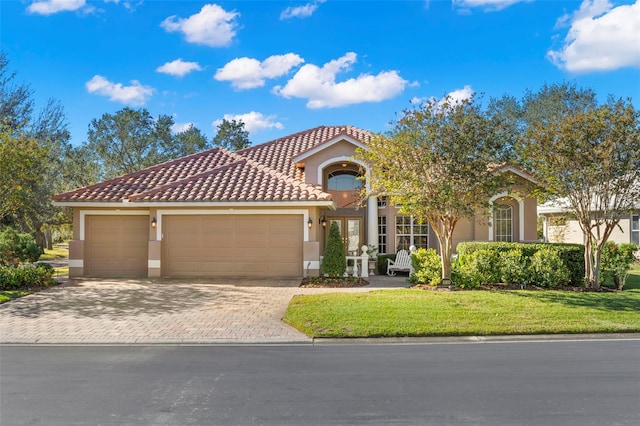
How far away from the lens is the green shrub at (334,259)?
16109 millimetres

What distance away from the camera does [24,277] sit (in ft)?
46.7

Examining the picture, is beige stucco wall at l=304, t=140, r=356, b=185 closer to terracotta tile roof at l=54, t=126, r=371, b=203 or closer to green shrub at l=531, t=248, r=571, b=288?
terracotta tile roof at l=54, t=126, r=371, b=203

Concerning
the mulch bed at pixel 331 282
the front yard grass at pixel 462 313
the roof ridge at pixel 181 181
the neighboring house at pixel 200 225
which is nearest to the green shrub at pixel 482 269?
the front yard grass at pixel 462 313

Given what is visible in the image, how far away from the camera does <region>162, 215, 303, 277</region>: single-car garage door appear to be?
1648cm

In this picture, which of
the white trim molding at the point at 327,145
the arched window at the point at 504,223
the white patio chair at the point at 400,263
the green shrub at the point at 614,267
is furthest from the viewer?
the arched window at the point at 504,223

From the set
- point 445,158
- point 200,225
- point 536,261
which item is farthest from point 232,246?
point 536,261

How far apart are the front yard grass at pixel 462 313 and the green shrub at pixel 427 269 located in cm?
130

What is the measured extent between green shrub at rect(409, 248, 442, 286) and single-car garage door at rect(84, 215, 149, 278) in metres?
9.76

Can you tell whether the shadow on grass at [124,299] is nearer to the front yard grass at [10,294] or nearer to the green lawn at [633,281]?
the front yard grass at [10,294]

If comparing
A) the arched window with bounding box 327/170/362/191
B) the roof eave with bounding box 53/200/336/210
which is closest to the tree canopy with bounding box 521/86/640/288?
the roof eave with bounding box 53/200/336/210

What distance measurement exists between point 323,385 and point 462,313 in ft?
17.3

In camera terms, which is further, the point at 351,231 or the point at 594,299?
the point at 351,231

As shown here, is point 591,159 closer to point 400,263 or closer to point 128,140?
point 400,263

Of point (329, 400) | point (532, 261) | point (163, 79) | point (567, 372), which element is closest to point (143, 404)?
point (329, 400)
